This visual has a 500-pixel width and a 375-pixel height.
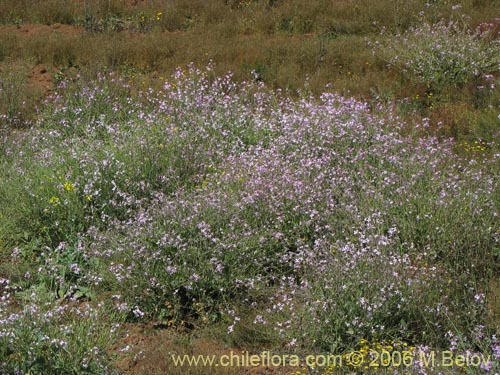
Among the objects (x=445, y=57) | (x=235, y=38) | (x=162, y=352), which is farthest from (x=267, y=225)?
(x=235, y=38)

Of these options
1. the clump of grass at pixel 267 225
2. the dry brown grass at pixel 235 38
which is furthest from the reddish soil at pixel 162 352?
the dry brown grass at pixel 235 38

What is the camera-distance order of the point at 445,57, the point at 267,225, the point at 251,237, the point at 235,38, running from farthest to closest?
1. the point at 235,38
2. the point at 445,57
3. the point at 267,225
4. the point at 251,237

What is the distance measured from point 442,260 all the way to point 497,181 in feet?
3.99

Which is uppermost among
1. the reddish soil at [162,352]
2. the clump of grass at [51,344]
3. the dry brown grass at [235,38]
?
the dry brown grass at [235,38]

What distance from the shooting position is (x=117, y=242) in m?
5.66

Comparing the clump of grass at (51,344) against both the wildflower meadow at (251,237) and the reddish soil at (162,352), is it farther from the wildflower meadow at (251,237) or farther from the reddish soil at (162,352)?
the reddish soil at (162,352)

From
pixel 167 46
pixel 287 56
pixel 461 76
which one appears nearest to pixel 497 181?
pixel 461 76

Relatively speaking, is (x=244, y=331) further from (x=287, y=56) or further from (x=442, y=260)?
(x=287, y=56)

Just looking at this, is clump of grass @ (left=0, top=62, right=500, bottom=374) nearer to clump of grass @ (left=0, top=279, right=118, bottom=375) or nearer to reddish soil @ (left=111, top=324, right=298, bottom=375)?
reddish soil @ (left=111, top=324, right=298, bottom=375)

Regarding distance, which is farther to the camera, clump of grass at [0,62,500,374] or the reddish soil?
clump of grass at [0,62,500,374]

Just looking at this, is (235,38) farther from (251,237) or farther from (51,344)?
(51,344)

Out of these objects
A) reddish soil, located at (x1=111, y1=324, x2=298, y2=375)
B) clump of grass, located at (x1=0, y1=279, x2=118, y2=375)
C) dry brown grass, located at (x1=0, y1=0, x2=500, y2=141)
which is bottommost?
reddish soil, located at (x1=111, y1=324, x2=298, y2=375)

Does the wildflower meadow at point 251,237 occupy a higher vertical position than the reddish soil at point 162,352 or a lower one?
higher

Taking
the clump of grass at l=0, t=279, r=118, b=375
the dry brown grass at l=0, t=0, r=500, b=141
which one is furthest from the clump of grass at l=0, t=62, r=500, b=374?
the dry brown grass at l=0, t=0, r=500, b=141
